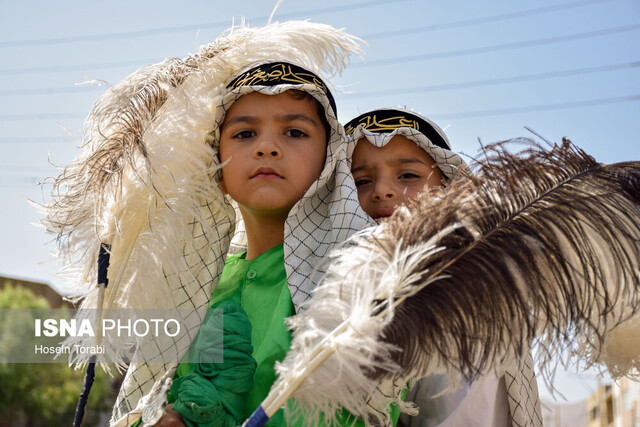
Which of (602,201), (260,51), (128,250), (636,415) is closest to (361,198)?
(260,51)

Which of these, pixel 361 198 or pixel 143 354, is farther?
pixel 361 198

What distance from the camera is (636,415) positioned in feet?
91.0

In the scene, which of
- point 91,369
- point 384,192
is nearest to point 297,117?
point 384,192

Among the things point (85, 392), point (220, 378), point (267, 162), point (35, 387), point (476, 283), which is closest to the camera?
point (476, 283)

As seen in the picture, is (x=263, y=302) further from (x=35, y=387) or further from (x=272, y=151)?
(x=35, y=387)

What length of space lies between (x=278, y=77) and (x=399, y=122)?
0.67 m

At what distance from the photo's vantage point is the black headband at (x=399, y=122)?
9.71 feet

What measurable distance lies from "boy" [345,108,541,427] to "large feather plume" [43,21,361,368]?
23.3 inches

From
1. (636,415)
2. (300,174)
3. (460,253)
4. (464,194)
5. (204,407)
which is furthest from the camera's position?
(636,415)

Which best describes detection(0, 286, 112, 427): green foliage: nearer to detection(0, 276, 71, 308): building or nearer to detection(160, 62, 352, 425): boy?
detection(0, 276, 71, 308): building

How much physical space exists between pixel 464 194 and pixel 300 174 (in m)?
0.87

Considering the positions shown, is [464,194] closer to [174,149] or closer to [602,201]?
[602,201]

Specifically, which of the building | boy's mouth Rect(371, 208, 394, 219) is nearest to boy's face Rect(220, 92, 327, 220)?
boy's mouth Rect(371, 208, 394, 219)

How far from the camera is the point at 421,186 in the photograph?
2.86 metres
